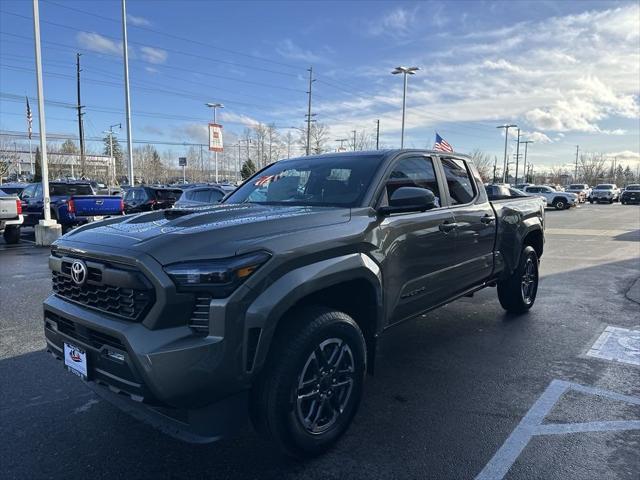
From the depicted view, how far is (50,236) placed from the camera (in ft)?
43.0

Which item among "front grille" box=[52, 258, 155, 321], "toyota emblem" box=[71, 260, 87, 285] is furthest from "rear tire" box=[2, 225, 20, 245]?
"toyota emblem" box=[71, 260, 87, 285]

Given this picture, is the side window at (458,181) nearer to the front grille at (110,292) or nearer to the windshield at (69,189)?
the front grille at (110,292)

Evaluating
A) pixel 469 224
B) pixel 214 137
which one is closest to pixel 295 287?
pixel 469 224

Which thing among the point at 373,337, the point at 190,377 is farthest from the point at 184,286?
the point at 373,337

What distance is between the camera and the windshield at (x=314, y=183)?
3.69 meters

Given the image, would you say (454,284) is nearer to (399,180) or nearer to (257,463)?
(399,180)

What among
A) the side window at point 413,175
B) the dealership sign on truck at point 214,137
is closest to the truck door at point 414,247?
the side window at point 413,175

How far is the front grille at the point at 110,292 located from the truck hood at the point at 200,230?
0.46ft

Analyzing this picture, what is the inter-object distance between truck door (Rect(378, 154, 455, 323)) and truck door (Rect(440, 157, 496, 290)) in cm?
20

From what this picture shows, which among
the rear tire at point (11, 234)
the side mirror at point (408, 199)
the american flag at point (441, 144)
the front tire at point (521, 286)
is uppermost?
the american flag at point (441, 144)

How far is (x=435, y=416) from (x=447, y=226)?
1597 millimetres

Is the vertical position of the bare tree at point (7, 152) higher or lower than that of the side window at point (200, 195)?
higher

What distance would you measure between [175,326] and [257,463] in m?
1.07

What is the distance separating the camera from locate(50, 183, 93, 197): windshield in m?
16.4
